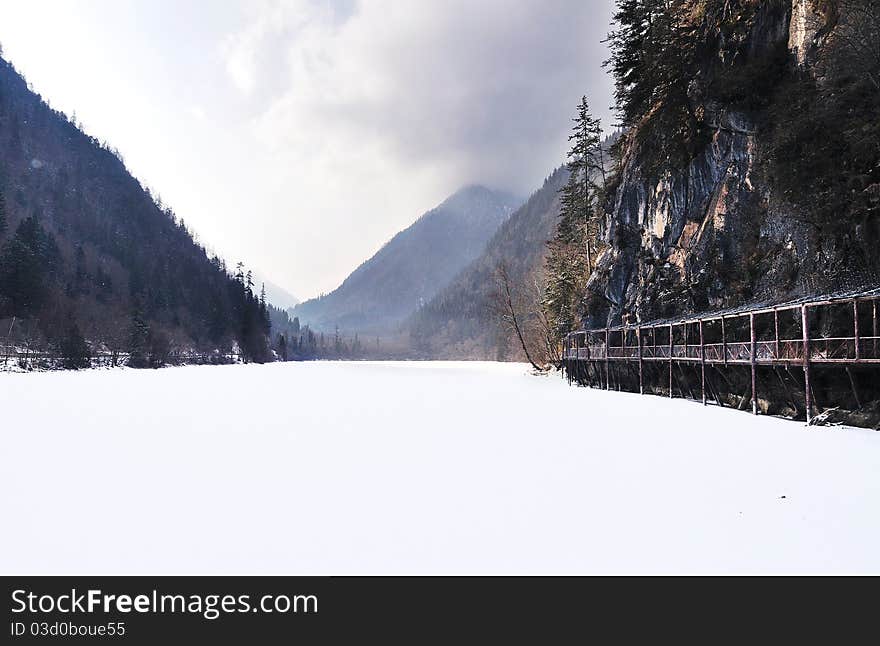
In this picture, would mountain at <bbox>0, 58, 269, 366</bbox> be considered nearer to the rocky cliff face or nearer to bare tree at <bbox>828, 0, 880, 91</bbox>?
the rocky cliff face

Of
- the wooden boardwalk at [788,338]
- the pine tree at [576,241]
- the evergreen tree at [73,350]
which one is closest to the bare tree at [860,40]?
the wooden boardwalk at [788,338]

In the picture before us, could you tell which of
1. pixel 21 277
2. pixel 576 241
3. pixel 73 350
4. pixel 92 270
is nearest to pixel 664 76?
pixel 576 241

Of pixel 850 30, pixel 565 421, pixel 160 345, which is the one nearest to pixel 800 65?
pixel 850 30

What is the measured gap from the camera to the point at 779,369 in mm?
22688

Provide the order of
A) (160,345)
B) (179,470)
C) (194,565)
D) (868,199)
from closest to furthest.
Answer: (194,565), (179,470), (868,199), (160,345)

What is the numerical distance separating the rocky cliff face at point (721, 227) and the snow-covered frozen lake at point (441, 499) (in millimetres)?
10423

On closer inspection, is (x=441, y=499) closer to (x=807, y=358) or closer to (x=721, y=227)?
(x=807, y=358)

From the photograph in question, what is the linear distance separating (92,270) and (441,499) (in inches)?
6330

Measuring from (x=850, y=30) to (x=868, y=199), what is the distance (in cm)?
755

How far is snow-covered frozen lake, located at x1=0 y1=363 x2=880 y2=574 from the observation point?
22.9 ft

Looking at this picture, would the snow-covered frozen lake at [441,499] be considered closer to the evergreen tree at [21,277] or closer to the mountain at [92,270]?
the mountain at [92,270]

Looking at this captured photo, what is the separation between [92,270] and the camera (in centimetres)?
13350

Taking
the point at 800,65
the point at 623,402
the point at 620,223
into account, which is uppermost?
the point at 800,65
